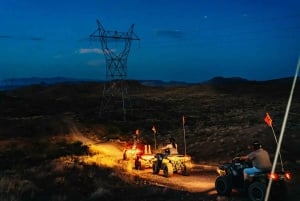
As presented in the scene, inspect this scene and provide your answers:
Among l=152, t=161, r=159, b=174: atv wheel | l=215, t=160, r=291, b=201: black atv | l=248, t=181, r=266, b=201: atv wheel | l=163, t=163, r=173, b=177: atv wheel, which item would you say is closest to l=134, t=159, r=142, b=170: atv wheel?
l=152, t=161, r=159, b=174: atv wheel

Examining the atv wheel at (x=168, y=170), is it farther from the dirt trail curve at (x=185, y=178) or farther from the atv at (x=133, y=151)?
the atv at (x=133, y=151)

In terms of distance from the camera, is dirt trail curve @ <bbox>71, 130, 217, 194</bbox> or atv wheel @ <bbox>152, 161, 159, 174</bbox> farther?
atv wheel @ <bbox>152, 161, 159, 174</bbox>

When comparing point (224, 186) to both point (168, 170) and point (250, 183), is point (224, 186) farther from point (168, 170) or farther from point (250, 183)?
point (168, 170)

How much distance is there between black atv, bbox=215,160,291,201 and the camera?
14.0m

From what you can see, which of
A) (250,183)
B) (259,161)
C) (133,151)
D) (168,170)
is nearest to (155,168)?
(168,170)

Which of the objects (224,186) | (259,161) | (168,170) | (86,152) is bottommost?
(86,152)

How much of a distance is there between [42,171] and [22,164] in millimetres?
5599

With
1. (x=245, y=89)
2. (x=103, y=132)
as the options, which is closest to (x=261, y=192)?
(x=103, y=132)

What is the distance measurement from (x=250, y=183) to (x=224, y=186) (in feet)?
3.94

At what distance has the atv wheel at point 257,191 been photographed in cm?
1399

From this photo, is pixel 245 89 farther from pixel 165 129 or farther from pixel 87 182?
pixel 87 182

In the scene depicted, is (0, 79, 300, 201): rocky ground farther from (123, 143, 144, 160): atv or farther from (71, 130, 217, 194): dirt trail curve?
(123, 143, 144, 160): atv

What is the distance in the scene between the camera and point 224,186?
15.7 meters

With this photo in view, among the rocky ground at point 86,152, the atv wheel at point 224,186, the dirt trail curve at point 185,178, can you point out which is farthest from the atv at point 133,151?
the atv wheel at point 224,186
